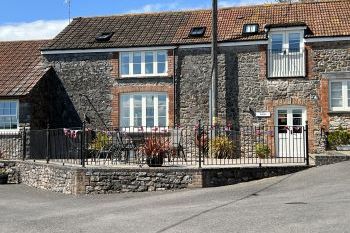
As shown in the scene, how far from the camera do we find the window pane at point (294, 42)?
76.4ft

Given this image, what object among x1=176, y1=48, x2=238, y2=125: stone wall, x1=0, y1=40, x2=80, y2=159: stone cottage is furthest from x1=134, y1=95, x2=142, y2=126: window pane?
x1=0, y1=40, x2=80, y2=159: stone cottage

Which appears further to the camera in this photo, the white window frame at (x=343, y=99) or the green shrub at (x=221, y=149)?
the white window frame at (x=343, y=99)

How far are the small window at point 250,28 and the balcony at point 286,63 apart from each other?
1.33m

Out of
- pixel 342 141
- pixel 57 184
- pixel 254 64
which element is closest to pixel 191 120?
pixel 254 64

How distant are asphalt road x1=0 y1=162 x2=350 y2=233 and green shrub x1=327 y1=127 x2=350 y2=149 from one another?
6.06 m

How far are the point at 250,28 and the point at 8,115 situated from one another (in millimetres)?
12319

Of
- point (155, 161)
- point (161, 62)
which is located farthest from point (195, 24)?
point (155, 161)

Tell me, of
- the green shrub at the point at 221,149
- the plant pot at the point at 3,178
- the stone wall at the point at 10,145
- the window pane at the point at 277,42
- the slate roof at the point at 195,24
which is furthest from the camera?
the stone wall at the point at 10,145

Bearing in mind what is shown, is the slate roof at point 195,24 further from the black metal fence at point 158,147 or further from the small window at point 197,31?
the black metal fence at point 158,147

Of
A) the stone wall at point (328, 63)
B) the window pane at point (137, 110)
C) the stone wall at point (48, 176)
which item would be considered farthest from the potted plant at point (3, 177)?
the stone wall at point (328, 63)

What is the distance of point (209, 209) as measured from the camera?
37.6ft

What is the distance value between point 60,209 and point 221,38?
1352cm

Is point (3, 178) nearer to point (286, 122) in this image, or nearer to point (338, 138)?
point (286, 122)

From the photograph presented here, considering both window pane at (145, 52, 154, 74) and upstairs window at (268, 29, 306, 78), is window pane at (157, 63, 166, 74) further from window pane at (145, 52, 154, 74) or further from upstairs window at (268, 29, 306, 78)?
upstairs window at (268, 29, 306, 78)
